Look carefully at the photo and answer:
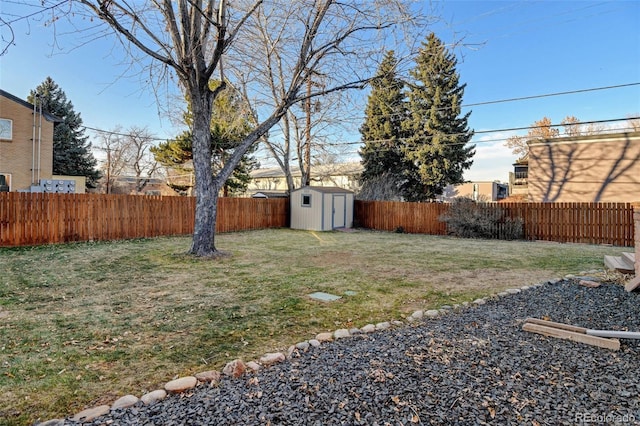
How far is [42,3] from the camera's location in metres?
4.96

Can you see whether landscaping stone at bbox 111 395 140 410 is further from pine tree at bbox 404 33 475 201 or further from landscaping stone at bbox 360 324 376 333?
pine tree at bbox 404 33 475 201

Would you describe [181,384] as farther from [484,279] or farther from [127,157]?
[127,157]

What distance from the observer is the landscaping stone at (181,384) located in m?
2.08

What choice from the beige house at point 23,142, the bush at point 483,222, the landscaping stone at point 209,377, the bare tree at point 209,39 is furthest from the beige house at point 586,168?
the beige house at point 23,142

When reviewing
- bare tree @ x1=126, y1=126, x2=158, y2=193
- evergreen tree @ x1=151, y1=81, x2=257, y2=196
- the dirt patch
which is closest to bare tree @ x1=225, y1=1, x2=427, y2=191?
evergreen tree @ x1=151, y1=81, x2=257, y2=196

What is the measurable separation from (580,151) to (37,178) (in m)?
23.4

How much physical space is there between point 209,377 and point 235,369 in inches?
6.7

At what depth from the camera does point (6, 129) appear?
14469mm

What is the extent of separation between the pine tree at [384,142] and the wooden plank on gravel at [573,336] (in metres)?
17.5

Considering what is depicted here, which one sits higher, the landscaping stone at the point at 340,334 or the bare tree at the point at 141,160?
the bare tree at the point at 141,160

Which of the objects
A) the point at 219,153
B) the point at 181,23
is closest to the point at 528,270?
the point at 181,23

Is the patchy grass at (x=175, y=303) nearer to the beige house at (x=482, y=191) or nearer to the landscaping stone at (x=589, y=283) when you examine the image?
the landscaping stone at (x=589, y=283)

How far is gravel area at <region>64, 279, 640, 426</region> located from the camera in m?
1.76

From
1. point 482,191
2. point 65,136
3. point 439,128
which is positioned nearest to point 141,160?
point 65,136
